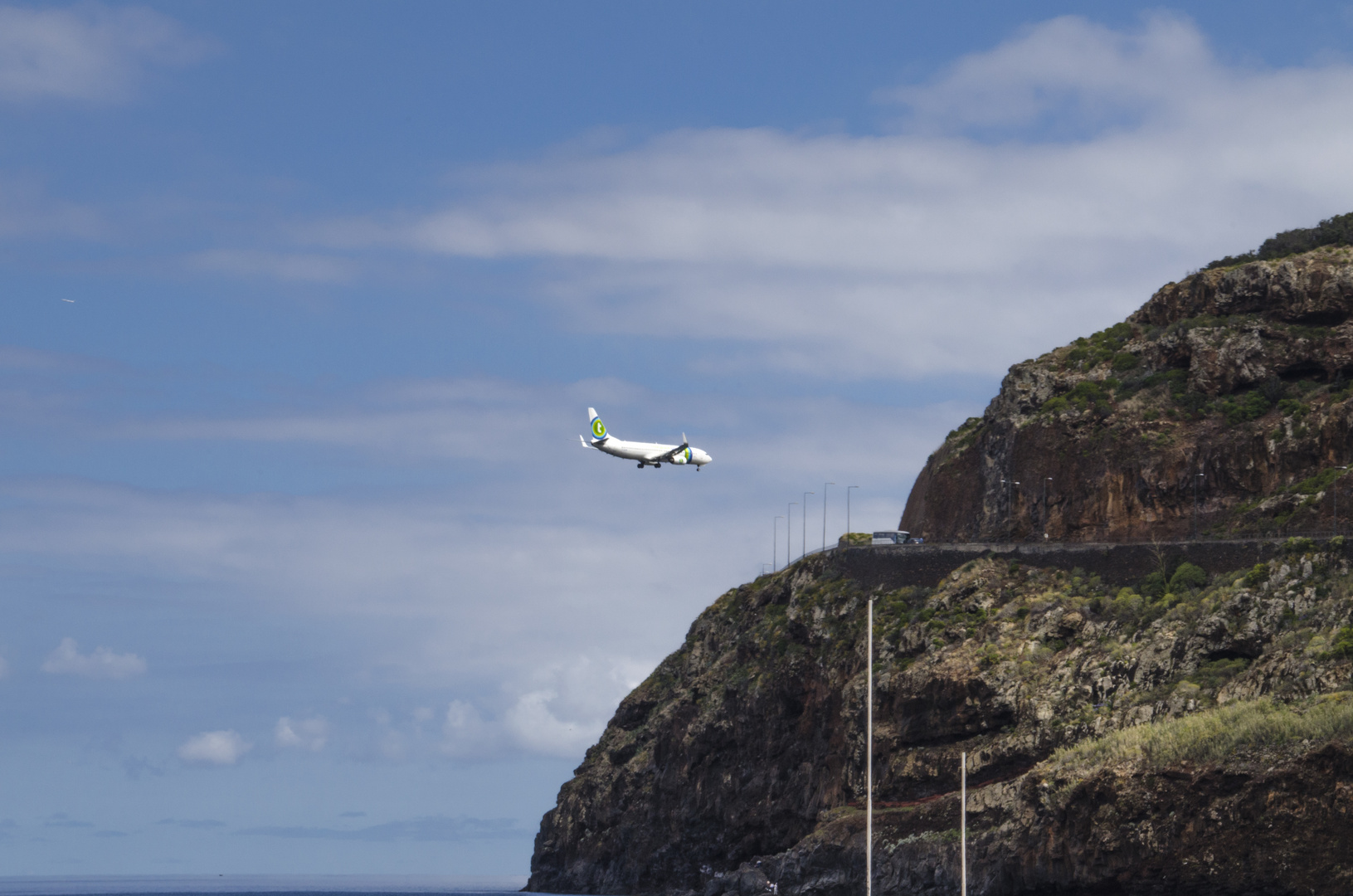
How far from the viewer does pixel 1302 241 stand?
14662cm

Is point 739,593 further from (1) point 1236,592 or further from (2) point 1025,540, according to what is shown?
(1) point 1236,592

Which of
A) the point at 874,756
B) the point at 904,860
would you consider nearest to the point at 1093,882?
the point at 904,860

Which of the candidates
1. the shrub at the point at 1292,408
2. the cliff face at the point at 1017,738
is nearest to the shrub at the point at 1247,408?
the shrub at the point at 1292,408

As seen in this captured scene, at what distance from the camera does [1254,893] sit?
8481 cm

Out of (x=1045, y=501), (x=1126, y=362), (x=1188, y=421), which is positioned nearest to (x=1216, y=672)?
(x=1188, y=421)

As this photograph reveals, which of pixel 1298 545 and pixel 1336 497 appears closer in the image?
pixel 1298 545

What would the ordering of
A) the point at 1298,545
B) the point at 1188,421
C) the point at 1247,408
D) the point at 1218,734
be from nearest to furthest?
the point at 1218,734, the point at 1298,545, the point at 1247,408, the point at 1188,421

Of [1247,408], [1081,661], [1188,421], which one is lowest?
[1081,661]

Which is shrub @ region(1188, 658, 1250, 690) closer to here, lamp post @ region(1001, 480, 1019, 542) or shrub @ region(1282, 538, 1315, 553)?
shrub @ region(1282, 538, 1315, 553)

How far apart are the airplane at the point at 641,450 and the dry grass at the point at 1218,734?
58.8 m

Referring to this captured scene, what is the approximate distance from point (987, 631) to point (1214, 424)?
25.1 meters

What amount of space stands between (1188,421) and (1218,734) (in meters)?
42.1

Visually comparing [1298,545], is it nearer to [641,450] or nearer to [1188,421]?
[1188,421]

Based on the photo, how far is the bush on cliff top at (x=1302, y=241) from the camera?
466 feet
